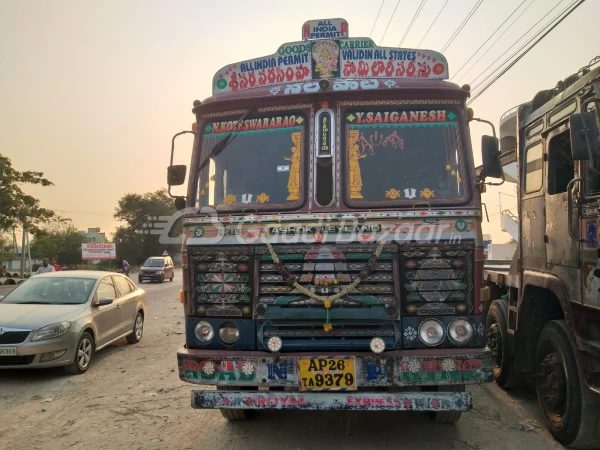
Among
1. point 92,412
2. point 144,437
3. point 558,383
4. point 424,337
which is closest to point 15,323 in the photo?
point 92,412

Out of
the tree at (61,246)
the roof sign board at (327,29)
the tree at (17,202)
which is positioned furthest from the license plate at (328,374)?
the tree at (61,246)

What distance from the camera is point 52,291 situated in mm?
8078

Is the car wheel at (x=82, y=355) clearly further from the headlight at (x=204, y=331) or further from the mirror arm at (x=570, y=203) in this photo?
the mirror arm at (x=570, y=203)

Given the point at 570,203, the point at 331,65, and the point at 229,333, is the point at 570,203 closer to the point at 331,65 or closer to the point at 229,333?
the point at 331,65

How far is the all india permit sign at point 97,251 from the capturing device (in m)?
46.3

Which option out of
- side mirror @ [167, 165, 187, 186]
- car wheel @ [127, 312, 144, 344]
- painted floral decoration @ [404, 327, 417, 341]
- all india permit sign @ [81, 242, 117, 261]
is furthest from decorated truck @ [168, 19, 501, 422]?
all india permit sign @ [81, 242, 117, 261]

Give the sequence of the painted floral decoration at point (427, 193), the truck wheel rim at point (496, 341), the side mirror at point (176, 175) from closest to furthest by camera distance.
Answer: the painted floral decoration at point (427, 193)
the side mirror at point (176, 175)
the truck wheel rim at point (496, 341)

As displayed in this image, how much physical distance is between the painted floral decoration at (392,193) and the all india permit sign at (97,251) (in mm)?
46294

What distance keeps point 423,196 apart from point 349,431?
2.32 meters

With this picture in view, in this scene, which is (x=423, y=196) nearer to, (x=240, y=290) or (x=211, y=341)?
Answer: (x=240, y=290)

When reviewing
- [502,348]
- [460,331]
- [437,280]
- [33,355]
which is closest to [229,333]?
[437,280]

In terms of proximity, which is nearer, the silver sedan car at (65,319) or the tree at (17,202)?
the silver sedan car at (65,319)

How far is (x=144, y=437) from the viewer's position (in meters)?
4.80

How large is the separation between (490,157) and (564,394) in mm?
2200
